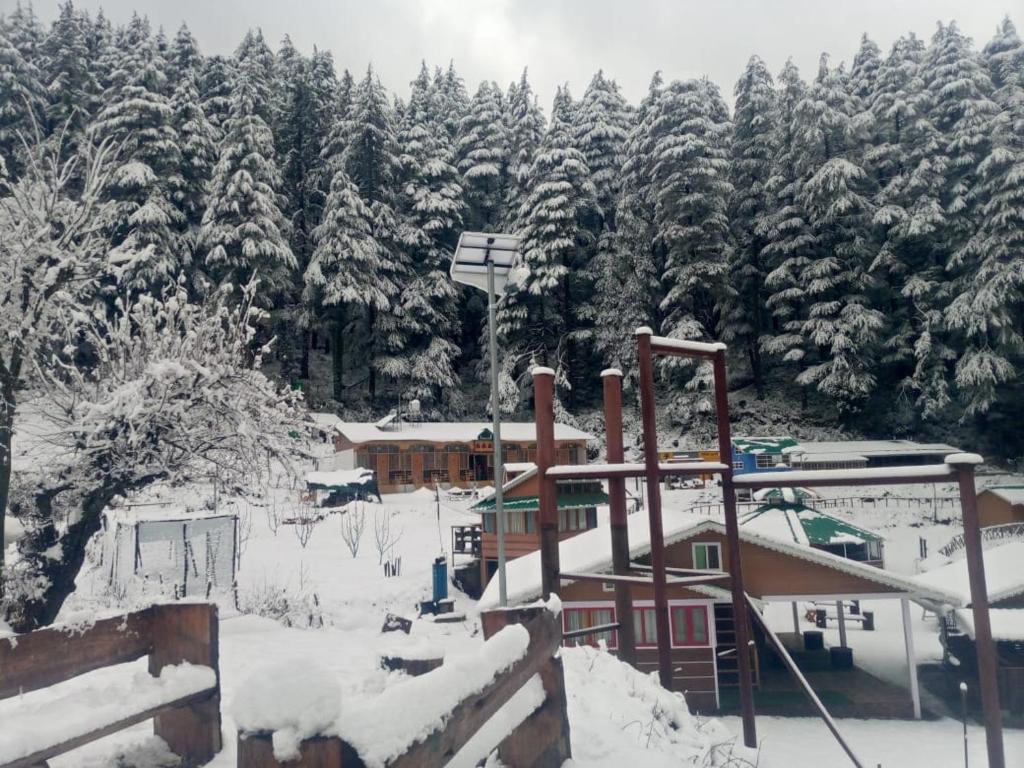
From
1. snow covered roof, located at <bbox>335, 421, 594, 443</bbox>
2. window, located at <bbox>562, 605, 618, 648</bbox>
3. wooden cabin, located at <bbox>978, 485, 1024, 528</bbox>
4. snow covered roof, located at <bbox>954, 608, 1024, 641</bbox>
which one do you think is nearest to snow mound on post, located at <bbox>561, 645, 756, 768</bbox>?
window, located at <bbox>562, 605, 618, 648</bbox>

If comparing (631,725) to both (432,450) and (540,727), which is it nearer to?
(540,727)

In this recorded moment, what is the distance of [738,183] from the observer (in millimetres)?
42625

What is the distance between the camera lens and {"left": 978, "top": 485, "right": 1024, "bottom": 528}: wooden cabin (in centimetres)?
2380

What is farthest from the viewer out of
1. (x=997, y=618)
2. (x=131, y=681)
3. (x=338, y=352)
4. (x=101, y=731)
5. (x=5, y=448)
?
(x=338, y=352)

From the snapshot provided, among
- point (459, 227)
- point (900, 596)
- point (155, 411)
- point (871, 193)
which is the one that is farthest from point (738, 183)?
point (155, 411)

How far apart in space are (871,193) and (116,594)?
41559 millimetres

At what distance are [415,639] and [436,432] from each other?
30581mm

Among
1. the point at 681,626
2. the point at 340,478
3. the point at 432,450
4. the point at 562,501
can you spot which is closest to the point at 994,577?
the point at 681,626

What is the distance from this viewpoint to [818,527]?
763 inches

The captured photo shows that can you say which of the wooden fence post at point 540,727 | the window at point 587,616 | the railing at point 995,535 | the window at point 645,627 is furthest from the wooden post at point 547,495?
the railing at point 995,535

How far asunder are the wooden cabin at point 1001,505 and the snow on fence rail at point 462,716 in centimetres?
2564

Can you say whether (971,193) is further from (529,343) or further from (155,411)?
(155,411)

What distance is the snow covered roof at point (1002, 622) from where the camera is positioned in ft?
50.5

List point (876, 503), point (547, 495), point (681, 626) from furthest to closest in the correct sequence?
point (876, 503) < point (681, 626) < point (547, 495)
